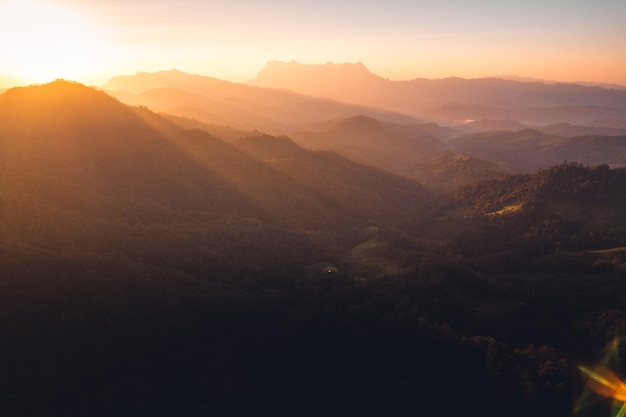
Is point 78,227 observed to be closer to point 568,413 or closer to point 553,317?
point 568,413

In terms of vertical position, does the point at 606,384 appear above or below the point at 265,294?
below

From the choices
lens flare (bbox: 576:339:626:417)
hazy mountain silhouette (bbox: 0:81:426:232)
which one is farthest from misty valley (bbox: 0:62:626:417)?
hazy mountain silhouette (bbox: 0:81:426:232)

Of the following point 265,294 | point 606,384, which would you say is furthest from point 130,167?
point 606,384

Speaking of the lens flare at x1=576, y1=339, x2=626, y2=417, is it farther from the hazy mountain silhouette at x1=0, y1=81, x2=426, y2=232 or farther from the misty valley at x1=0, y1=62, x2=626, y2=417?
the hazy mountain silhouette at x1=0, y1=81, x2=426, y2=232

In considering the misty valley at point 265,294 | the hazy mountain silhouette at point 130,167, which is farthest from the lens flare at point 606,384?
the hazy mountain silhouette at point 130,167

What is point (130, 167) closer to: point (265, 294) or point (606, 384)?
point (265, 294)

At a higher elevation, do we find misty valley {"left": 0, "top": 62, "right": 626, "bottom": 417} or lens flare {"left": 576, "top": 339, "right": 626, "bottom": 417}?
misty valley {"left": 0, "top": 62, "right": 626, "bottom": 417}

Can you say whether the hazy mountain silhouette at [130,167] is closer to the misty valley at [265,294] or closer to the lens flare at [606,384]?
the misty valley at [265,294]

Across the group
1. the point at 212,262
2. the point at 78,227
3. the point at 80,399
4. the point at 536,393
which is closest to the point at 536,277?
the point at 536,393
